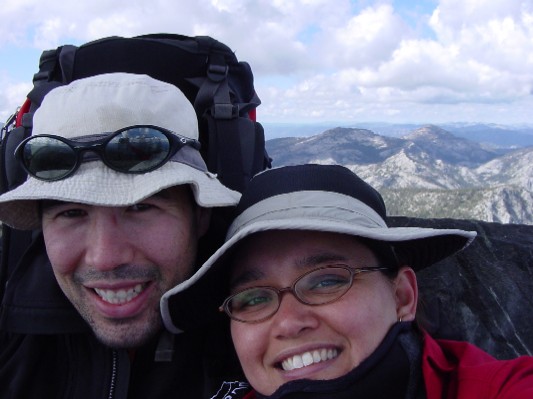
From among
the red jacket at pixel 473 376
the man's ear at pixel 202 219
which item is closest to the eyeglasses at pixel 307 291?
the red jacket at pixel 473 376

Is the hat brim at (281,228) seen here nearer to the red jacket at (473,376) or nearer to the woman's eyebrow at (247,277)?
the woman's eyebrow at (247,277)

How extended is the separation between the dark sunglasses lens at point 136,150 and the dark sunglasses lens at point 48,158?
0.88 ft

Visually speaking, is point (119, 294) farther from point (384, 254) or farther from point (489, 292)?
point (489, 292)

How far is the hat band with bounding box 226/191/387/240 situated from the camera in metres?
2.85

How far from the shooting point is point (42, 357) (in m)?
3.73

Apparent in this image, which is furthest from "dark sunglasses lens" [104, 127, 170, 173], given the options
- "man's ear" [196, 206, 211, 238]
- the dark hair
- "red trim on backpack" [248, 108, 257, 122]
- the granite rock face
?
the granite rock face

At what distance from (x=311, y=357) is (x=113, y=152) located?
1.88 metres

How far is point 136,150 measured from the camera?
3.37 meters

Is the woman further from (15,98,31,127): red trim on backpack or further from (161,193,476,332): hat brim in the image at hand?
(15,98,31,127): red trim on backpack

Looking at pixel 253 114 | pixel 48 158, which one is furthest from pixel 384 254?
pixel 253 114

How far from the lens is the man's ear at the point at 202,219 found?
3743mm

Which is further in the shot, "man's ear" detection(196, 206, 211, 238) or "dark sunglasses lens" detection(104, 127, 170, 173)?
"man's ear" detection(196, 206, 211, 238)

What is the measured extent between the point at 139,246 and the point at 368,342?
5.31 feet

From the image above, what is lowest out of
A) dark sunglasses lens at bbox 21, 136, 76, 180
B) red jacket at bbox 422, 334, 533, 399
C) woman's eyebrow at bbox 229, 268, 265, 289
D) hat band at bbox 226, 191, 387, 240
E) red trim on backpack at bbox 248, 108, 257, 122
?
red jacket at bbox 422, 334, 533, 399
